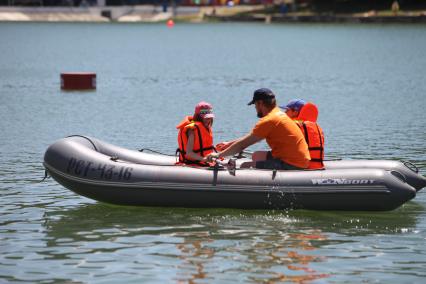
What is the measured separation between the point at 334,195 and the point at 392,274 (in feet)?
8.36

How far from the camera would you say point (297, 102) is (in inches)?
545

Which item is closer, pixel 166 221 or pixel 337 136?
pixel 166 221

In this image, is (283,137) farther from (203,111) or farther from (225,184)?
(203,111)

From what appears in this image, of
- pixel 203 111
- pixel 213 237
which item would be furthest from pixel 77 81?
pixel 213 237

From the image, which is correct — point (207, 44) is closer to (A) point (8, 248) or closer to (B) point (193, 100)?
(B) point (193, 100)

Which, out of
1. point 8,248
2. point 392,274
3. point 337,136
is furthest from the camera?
point 337,136

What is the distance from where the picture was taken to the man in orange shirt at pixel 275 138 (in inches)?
507

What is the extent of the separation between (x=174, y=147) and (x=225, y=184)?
6790mm

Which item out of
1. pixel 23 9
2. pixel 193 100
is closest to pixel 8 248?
pixel 193 100

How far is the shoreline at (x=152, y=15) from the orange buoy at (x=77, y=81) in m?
62.9

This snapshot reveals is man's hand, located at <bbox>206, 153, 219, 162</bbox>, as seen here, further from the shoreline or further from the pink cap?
the shoreline

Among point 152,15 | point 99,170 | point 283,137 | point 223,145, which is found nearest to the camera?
point 283,137

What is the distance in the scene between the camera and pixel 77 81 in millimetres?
31906

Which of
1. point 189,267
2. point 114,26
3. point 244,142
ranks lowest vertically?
point 114,26
